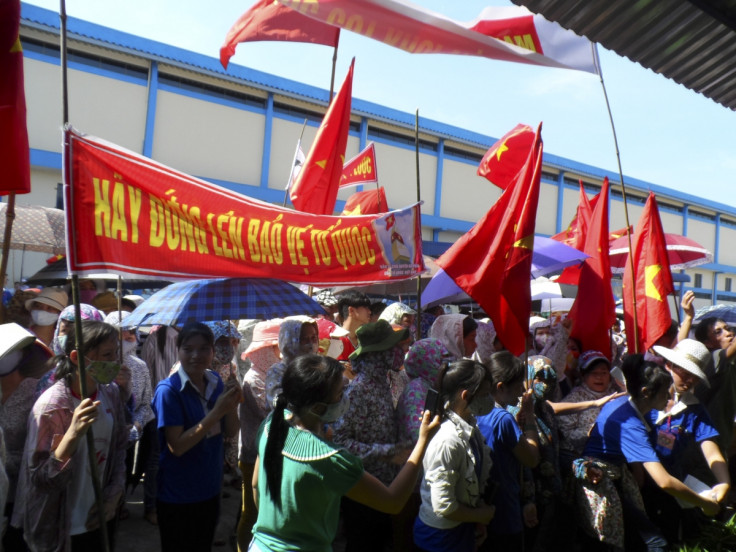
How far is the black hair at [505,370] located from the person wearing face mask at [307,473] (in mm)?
1177

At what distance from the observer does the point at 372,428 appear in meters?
3.21

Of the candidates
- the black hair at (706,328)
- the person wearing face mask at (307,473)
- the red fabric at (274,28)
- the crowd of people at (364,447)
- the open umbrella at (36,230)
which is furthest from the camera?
the red fabric at (274,28)

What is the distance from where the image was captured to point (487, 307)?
3.97 meters

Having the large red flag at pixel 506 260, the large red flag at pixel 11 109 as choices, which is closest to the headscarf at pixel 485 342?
the large red flag at pixel 506 260

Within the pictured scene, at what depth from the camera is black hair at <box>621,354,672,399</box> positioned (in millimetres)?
3443

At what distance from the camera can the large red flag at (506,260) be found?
393cm

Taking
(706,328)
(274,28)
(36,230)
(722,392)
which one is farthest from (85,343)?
(706,328)

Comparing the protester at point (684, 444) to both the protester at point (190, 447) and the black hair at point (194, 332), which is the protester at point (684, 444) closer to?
the protester at point (190, 447)

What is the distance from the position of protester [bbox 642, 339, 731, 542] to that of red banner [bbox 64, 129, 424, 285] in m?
1.79

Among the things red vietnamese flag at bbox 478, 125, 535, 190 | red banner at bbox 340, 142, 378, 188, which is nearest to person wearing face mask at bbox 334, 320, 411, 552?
red vietnamese flag at bbox 478, 125, 535, 190

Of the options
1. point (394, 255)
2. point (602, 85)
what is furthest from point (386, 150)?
point (394, 255)

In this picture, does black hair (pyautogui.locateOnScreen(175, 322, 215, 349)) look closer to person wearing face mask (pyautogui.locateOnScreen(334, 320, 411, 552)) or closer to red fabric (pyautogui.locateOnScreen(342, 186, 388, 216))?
person wearing face mask (pyautogui.locateOnScreen(334, 320, 411, 552))

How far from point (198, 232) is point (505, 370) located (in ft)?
5.94

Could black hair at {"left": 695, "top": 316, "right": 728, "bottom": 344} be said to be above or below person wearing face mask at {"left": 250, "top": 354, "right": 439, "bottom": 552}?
above
